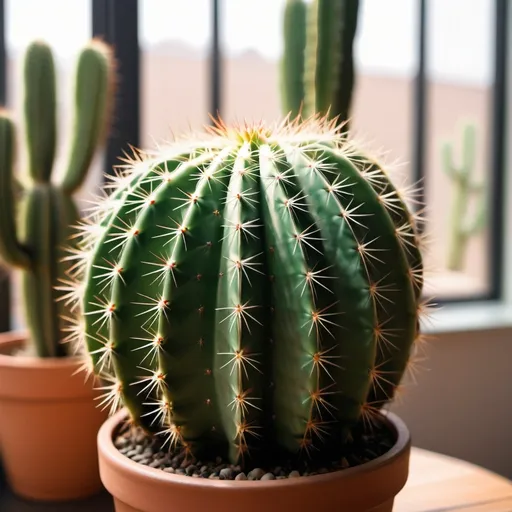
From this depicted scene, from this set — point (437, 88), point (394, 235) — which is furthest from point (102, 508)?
point (437, 88)

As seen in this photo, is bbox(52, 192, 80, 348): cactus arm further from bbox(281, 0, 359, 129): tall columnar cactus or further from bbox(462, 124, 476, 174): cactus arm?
bbox(462, 124, 476, 174): cactus arm

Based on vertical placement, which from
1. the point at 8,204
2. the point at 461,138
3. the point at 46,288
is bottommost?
the point at 46,288

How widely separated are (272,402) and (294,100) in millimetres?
556

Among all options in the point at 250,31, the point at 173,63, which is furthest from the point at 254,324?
the point at 173,63

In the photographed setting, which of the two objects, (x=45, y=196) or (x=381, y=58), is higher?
(x=381, y=58)

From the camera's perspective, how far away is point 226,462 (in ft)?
2.07

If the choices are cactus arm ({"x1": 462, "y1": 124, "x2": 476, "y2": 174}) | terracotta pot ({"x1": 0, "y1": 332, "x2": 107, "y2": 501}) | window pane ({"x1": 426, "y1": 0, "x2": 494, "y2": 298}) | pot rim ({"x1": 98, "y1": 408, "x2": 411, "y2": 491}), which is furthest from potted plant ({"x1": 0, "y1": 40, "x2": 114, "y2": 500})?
cactus arm ({"x1": 462, "y1": 124, "x2": 476, "y2": 174})

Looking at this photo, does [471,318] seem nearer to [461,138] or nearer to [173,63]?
[461,138]

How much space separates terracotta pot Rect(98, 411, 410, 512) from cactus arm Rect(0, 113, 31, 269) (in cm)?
43

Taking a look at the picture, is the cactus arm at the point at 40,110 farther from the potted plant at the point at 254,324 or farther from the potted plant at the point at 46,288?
the potted plant at the point at 254,324

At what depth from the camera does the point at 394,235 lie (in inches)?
24.1

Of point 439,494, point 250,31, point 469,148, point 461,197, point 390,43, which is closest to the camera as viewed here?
point 439,494

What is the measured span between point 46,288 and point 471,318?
1088 mm

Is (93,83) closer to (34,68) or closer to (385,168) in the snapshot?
(34,68)
